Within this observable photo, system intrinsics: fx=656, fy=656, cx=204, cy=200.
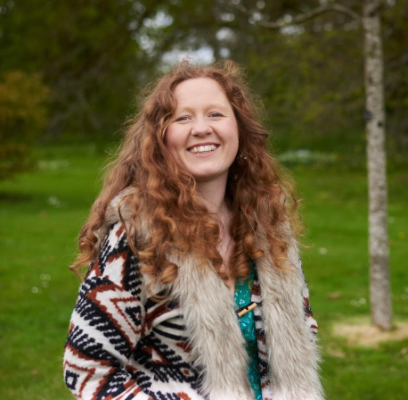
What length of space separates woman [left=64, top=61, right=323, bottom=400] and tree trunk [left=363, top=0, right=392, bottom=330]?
3.63m

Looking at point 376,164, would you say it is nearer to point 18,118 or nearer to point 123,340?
point 123,340

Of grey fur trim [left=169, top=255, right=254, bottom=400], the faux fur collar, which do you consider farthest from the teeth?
grey fur trim [left=169, top=255, right=254, bottom=400]

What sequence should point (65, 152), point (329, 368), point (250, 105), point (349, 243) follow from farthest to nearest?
point (65, 152) → point (349, 243) → point (329, 368) → point (250, 105)

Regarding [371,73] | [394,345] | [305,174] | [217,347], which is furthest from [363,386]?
[305,174]

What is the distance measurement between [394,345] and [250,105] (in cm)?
382

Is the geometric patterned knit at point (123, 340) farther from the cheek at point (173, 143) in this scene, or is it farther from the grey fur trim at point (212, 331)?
the cheek at point (173, 143)

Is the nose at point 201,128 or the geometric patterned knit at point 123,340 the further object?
the nose at point 201,128

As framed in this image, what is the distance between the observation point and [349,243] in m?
10.2

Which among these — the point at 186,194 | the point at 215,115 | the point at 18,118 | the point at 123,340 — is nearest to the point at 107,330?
the point at 123,340

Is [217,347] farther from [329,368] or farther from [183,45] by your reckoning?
[183,45]

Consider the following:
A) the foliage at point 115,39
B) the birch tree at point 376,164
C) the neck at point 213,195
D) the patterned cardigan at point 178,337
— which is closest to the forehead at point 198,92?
the neck at point 213,195

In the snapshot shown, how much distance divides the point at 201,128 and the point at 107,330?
733 millimetres

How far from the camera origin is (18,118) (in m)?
14.4

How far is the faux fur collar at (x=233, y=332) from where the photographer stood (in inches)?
78.4
